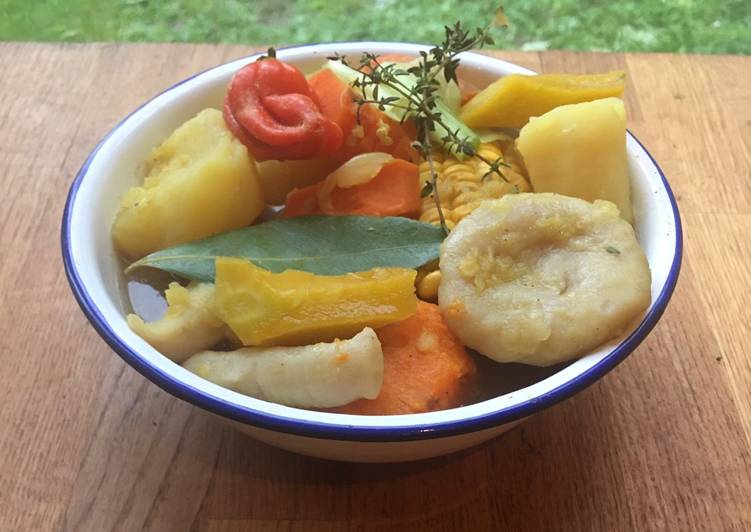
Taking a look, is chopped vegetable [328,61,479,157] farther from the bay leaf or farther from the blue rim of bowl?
the blue rim of bowl

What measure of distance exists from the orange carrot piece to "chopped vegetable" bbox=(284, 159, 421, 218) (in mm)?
144

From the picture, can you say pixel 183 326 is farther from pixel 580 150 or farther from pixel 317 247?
pixel 580 150

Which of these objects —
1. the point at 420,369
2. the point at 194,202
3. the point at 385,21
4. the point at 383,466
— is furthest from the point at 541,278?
the point at 385,21

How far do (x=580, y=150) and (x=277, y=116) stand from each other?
32 centimetres

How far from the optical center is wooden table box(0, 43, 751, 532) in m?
0.77

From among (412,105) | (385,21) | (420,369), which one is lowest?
(385,21)

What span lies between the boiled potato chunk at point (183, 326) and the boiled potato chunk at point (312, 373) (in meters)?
0.06

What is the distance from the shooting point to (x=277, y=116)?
33.0 inches

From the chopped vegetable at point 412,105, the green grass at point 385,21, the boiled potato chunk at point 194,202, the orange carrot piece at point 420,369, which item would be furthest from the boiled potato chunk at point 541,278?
the green grass at point 385,21

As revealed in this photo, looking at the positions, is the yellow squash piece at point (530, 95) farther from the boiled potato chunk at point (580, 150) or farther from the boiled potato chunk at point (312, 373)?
the boiled potato chunk at point (312, 373)

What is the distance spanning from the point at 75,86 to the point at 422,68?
722 mm

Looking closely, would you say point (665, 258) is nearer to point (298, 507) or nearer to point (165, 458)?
point (298, 507)

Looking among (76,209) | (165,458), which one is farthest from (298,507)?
(76,209)

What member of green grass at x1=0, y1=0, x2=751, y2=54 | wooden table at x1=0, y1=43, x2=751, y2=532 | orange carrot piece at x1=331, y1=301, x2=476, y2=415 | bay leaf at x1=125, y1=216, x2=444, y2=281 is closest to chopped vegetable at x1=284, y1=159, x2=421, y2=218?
bay leaf at x1=125, y1=216, x2=444, y2=281
